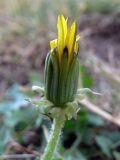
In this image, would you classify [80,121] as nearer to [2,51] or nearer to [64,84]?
[64,84]

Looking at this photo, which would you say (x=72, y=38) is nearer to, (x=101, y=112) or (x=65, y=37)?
(x=65, y=37)

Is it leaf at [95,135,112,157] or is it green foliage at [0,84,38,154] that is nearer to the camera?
leaf at [95,135,112,157]

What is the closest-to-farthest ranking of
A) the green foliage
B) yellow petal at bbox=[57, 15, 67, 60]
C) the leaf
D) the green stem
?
1. yellow petal at bbox=[57, 15, 67, 60]
2. the green stem
3. the leaf
4. the green foliage

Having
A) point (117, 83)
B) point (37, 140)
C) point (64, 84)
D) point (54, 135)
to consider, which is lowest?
point (37, 140)

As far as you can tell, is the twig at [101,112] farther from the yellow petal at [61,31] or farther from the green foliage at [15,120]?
the yellow petal at [61,31]

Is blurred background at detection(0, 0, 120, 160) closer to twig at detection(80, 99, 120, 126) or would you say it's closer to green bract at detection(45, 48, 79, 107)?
twig at detection(80, 99, 120, 126)

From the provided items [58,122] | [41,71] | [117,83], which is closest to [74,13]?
[41,71]

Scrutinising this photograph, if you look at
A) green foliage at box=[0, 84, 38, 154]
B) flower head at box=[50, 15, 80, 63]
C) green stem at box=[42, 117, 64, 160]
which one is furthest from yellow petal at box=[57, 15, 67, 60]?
green foliage at box=[0, 84, 38, 154]
